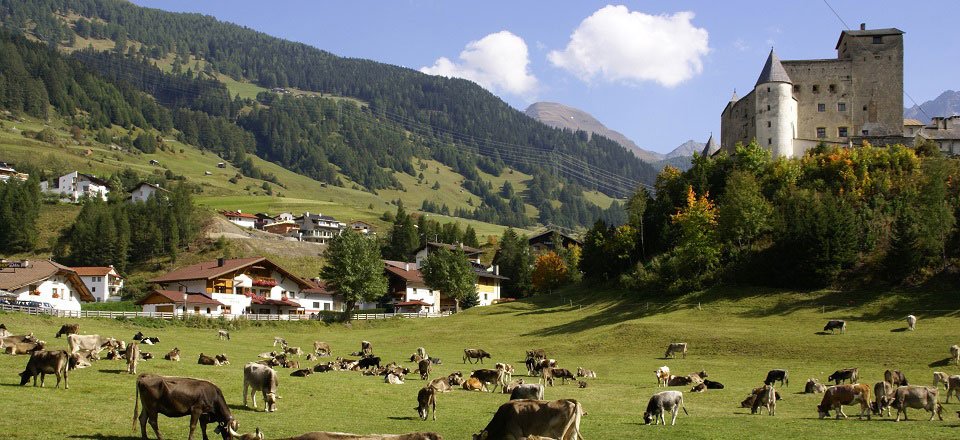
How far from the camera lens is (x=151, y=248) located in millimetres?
134375

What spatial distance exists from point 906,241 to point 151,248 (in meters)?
111

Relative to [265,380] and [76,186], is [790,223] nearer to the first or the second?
[265,380]

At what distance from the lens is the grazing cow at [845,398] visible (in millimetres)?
Answer: 28078

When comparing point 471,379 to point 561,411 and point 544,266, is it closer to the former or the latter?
point 561,411

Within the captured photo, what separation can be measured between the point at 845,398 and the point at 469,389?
15.1 meters

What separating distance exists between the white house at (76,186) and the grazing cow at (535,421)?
559 feet

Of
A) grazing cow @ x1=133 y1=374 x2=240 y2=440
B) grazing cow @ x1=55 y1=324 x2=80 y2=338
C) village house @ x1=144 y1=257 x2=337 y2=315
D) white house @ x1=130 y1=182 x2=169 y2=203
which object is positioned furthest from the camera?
white house @ x1=130 y1=182 x2=169 y2=203

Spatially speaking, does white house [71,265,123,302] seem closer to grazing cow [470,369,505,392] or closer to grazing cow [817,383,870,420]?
grazing cow [470,369,505,392]

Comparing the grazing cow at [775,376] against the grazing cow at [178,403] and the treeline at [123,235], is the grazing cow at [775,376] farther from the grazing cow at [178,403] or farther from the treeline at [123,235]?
the treeline at [123,235]

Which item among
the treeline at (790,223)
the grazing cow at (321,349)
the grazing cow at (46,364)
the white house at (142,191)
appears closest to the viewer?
the grazing cow at (46,364)

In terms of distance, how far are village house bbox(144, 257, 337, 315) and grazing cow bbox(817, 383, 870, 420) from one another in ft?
239

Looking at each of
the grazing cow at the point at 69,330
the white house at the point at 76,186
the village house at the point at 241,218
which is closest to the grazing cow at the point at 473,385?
the grazing cow at the point at 69,330

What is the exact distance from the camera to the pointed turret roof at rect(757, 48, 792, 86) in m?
102

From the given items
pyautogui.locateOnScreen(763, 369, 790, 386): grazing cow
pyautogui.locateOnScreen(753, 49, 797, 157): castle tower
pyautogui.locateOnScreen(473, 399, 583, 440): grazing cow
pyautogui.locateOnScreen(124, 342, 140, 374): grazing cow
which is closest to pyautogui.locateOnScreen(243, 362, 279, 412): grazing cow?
pyautogui.locateOnScreen(473, 399, 583, 440): grazing cow
